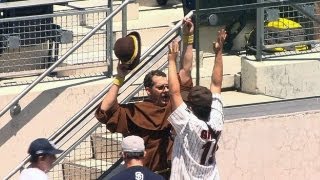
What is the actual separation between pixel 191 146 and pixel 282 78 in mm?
2325

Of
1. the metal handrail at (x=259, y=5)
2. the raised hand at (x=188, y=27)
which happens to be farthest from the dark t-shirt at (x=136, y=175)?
→ the metal handrail at (x=259, y=5)

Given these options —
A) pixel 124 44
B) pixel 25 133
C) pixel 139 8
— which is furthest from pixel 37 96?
pixel 139 8

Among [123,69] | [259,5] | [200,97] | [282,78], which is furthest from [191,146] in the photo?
[259,5]

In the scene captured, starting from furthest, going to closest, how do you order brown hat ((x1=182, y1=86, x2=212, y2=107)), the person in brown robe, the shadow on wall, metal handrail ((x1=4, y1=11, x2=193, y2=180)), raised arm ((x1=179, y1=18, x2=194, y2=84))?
the shadow on wall < metal handrail ((x1=4, y1=11, x2=193, y2=180)) < raised arm ((x1=179, y1=18, x2=194, y2=84)) < the person in brown robe < brown hat ((x1=182, y1=86, x2=212, y2=107))

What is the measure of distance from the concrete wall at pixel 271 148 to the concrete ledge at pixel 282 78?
11.5 inches

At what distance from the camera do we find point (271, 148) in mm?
10883

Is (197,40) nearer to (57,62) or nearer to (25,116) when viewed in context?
(57,62)

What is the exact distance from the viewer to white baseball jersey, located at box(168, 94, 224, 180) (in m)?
8.94

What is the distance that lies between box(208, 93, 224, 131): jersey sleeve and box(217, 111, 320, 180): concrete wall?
1.36 metres

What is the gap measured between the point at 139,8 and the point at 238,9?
3.36 meters

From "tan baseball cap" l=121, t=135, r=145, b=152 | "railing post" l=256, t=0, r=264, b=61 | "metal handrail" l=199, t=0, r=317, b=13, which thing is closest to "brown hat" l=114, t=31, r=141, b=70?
"tan baseball cap" l=121, t=135, r=145, b=152

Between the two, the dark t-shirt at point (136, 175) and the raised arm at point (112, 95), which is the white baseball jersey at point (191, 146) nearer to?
the raised arm at point (112, 95)

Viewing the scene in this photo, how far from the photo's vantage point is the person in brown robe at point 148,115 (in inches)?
365

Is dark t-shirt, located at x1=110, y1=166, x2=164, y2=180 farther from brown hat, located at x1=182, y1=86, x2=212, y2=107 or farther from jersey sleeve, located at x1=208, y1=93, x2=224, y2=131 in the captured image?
jersey sleeve, located at x1=208, y1=93, x2=224, y2=131
